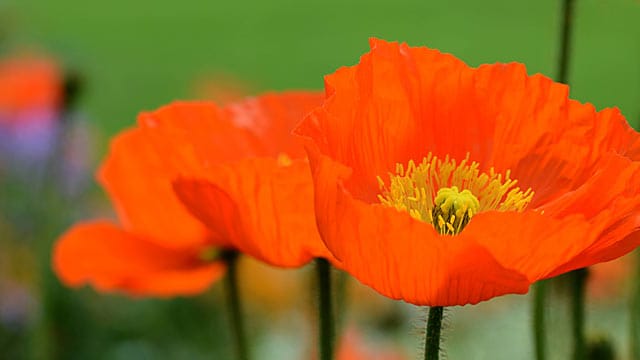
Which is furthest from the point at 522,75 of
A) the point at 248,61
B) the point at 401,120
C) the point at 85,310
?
the point at 248,61

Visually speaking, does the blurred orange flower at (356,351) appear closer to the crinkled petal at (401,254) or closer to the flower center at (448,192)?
the flower center at (448,192)

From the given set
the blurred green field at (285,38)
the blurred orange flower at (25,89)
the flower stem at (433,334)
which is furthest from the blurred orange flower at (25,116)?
the blurred green field at (285,38)

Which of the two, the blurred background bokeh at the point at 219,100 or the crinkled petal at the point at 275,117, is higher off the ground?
the crinkled petal at the point at 275,117

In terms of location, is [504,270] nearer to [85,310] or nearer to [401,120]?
[401,120]

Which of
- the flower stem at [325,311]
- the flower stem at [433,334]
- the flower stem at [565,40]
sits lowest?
the flower stem at [325,311]

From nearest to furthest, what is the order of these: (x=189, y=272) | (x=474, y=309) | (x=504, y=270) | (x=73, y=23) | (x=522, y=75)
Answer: (x=504, y=270)
(x=522, y=75)
(x=189, y=272)
(x=474, y=309)
(x=73, y=23)

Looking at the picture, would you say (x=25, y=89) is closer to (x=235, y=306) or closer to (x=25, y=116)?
(x=25, y=116)

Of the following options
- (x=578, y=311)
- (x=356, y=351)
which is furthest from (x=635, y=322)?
(x=356, y=351)

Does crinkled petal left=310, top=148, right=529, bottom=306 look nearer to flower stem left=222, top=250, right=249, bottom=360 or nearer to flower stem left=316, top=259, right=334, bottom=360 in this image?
flower stem left=316, top=259, right=334, bottom=360
